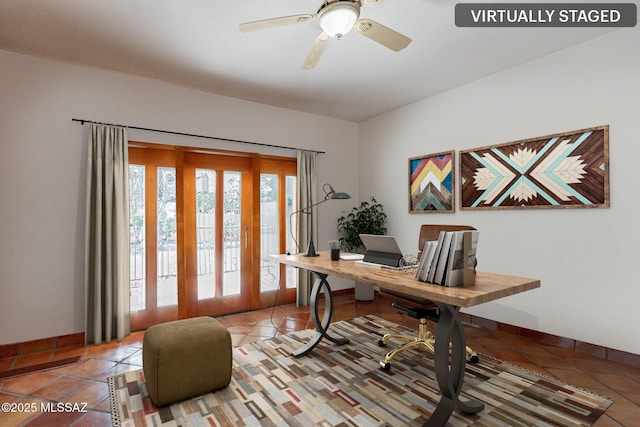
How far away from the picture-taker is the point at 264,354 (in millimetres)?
2822

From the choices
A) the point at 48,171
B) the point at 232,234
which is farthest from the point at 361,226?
the point at 48,171

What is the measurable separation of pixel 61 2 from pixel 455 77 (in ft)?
11.4

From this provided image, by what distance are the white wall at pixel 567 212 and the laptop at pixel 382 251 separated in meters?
1.72

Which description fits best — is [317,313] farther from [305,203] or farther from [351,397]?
[305,203]

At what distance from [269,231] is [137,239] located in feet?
5.13

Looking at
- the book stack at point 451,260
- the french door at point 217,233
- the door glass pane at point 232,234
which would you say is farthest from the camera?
the door glass pane at point 232,234

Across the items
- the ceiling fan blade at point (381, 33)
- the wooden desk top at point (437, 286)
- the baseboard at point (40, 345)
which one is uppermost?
the ceiling fan blade at point (381, 33)

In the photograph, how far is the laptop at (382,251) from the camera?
2252mm

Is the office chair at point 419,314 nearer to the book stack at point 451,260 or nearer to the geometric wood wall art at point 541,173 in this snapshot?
the book stack at point 451,260

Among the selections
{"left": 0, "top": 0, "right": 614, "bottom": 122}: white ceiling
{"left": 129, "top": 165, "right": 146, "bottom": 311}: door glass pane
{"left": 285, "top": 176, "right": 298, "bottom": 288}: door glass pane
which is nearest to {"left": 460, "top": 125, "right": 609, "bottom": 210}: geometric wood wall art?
{"left": 0, "top": 0, "right": 614, "bottom": 122}: white ceiling

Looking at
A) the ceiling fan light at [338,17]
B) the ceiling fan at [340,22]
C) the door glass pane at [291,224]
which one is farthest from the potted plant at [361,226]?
the ceiling fan light at [338,17]

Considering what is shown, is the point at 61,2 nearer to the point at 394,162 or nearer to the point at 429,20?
the point at 429,20

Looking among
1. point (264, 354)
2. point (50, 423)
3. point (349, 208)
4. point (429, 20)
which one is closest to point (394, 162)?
point (349, 208)

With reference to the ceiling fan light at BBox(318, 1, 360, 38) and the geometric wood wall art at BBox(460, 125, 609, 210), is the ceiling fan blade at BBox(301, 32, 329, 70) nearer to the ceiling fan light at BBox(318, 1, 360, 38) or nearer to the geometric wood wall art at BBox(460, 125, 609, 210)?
the ceiling fan light at BBox(318, 1, 360, 38)
